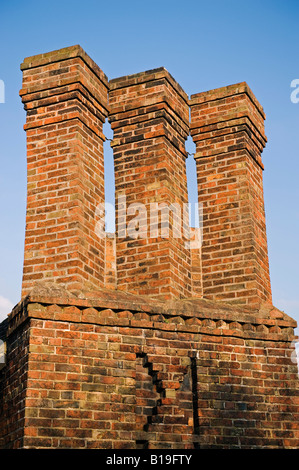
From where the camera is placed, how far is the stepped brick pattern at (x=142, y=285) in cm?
617

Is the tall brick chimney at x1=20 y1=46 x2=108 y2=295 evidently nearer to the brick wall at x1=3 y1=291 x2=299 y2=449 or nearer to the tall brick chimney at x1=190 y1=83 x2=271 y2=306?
the brick wall at x1=3 y1=291 x2=299 y2=449

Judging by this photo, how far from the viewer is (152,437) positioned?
627cm

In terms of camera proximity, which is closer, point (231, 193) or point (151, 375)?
point (151, 375)

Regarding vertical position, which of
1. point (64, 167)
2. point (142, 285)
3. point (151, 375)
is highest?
point (64, 167)

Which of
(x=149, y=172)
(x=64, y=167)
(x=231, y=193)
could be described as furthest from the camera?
(x=231, y=193)

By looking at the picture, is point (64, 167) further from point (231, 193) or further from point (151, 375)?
point (151, 375)

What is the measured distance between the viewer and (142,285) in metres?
7.14

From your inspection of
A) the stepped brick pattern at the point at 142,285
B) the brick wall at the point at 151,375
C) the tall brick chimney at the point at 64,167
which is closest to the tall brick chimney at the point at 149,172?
the stepped brick pattern at the point at 142,285

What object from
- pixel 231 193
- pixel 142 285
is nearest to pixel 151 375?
pixel 142 285

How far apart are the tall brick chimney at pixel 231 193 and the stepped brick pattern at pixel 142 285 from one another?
2cm

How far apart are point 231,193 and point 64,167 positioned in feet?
6.84

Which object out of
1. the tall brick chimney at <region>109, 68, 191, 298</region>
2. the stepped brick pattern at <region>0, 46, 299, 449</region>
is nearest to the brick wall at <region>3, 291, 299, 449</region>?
the stepped brick pattern at <region>0, 46, 299, 449</region>

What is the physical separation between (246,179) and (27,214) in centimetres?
259

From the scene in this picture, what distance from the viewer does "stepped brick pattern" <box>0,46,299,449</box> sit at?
6.17m
